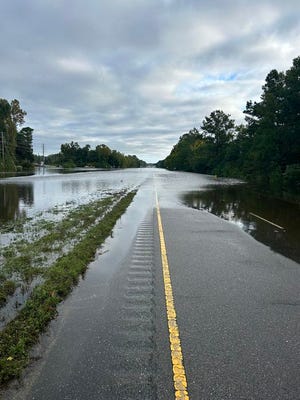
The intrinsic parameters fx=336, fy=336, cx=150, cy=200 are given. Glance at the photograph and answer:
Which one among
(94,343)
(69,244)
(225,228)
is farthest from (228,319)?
(225,228)

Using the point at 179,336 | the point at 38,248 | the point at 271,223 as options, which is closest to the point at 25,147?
the point at 271,223

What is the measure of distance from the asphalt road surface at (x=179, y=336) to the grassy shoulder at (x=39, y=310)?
157 millimetres

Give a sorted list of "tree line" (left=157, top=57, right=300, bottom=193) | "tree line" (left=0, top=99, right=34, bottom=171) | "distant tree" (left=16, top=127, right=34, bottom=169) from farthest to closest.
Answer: "distant tree" (left=16, top=127, right=34, bottom=169) < "tree line" (left=0, top=99, right=34, bottom=171) < "tree line" (left=157, top=57, right=300, bottom=193)

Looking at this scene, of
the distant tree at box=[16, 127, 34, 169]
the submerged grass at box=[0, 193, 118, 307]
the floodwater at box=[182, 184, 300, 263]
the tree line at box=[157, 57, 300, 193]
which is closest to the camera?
the submerged grass at box=[0, 193, 118, 307]

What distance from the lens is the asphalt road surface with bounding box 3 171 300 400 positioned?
3.21 m

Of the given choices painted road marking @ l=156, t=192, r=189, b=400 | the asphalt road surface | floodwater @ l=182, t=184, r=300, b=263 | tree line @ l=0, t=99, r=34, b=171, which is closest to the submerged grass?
the asphalt road surface

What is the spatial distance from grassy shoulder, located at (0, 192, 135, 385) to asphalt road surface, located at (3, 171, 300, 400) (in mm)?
157

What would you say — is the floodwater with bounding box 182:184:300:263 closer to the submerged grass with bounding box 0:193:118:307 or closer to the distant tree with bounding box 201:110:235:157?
the submerged grass with bounding box 0:193:118:307

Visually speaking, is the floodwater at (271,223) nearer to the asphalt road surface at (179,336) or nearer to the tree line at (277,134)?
the asphalt road surface at (179,336)

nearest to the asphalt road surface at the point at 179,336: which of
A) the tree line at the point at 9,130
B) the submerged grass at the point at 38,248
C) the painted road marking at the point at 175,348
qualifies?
the painted road marking at the point at 175,348

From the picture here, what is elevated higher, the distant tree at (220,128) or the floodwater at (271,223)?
the distant tree at (220,128)

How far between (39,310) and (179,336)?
6.74 ft

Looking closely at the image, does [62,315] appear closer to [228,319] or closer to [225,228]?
[228,319]

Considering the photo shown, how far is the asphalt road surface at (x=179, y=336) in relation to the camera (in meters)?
3.21
